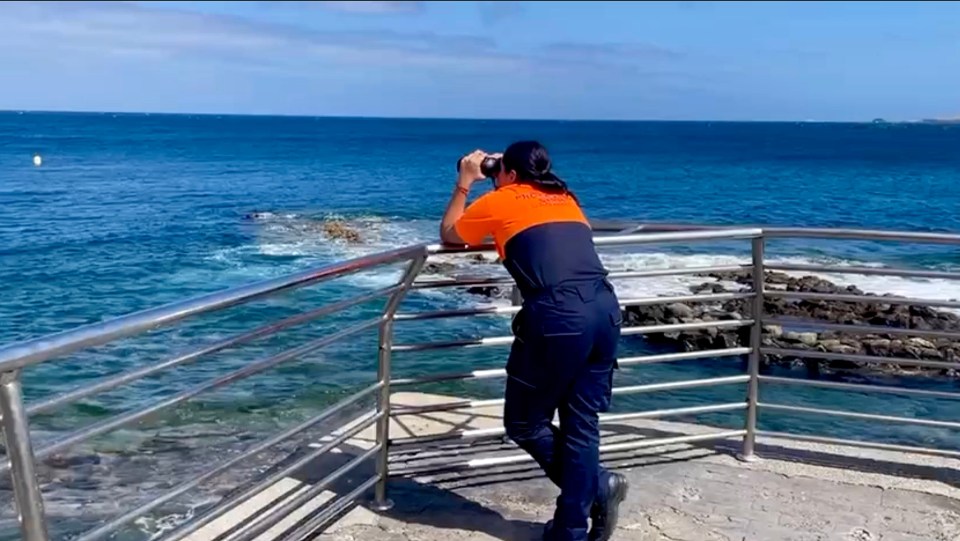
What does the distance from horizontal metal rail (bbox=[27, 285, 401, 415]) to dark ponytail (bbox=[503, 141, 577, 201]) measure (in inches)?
28.0

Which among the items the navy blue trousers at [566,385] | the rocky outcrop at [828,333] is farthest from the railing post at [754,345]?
the rocky outcrop at [828,333]

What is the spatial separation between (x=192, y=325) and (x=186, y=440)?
737cm

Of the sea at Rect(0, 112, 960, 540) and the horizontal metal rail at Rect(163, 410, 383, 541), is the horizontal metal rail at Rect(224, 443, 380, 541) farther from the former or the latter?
A: the sea at Rect(0, 112, 960, 540)

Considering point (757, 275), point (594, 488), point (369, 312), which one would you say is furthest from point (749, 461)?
point (369, 312)

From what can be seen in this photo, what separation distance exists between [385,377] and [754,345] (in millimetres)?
1986

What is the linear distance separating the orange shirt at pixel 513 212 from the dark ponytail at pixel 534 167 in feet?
0.08

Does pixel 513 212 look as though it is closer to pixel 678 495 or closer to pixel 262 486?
pixel 262 486

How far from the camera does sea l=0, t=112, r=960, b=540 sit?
975 centimetres

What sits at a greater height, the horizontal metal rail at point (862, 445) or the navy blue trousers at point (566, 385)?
the navy blue trousers at point (566, 385)

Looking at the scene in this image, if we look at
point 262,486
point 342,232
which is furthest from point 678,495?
point 342,232

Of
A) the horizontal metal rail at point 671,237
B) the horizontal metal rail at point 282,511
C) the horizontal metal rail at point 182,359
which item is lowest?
the horizontal metal rail at point 282,511

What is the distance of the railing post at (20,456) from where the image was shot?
8.30ft

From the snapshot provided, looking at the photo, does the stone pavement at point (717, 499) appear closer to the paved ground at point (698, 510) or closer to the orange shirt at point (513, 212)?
the paved ground at point (698, 510)

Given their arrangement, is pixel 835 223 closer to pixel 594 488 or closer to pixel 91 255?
pixel 91 255
